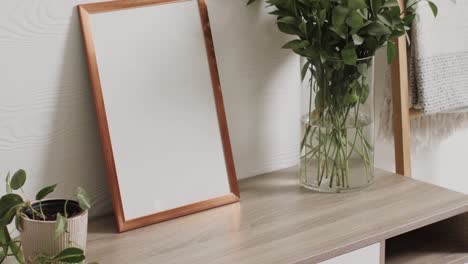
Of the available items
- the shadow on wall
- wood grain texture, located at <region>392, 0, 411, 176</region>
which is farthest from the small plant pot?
wood grain texture, located at <region>392, 0, 411, 176</region>

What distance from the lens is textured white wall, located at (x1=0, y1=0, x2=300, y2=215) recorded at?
1.29 metres

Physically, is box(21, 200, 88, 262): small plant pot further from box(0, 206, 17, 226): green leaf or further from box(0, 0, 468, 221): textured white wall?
box(0, 0, 468, 221): textured white wall

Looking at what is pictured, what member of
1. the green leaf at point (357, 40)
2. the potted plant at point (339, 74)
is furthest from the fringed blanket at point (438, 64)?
the green leaf at point (357, 40)

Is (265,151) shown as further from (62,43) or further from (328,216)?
(62,43)

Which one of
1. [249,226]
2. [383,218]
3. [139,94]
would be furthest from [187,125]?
[383,218]

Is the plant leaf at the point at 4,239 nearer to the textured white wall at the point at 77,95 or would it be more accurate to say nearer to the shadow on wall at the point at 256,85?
the textured white wall at the point at 77,95

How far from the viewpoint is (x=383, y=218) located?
142cm

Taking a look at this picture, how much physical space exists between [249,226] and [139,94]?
0.30m

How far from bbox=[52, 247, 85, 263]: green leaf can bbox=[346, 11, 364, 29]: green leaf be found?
2.03ft

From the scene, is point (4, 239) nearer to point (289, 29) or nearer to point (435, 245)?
point (289, 29)

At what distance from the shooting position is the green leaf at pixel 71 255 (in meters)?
1.12

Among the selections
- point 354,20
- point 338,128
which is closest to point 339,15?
point 354,20

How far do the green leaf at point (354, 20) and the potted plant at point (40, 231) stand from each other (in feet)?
1.82

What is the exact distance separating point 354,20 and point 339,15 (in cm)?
3
